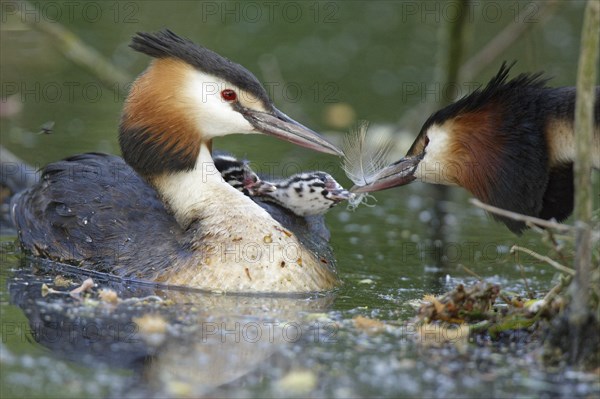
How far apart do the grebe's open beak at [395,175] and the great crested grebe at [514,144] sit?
0.80ft

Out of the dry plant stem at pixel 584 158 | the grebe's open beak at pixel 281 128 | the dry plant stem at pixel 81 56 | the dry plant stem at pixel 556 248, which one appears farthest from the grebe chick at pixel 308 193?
the dry plant stem at pixel 81 56

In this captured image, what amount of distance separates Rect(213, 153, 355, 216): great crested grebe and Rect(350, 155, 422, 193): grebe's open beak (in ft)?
1.14

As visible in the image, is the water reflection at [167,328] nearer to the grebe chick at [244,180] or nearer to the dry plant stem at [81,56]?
the grebe chick at [244,180]

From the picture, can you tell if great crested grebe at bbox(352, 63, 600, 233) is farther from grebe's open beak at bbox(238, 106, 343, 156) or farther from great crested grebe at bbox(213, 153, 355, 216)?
great crested grebe at bbox(213, 153, 355, 216)

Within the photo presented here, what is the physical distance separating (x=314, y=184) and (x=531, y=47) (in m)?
3.72

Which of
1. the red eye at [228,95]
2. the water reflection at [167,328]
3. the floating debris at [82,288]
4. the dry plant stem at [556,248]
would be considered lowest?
the water reflection at [167,328]

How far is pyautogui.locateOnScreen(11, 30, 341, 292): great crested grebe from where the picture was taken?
7359 mm

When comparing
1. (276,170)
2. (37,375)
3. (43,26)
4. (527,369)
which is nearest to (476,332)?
(527,369)

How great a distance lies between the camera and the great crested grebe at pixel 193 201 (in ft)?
24.1

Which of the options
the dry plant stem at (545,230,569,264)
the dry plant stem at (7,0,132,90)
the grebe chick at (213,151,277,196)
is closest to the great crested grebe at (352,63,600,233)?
the dry plant stem at (545,230,569,264)

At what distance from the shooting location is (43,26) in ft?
35.1

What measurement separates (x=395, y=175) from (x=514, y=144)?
0.99 metres

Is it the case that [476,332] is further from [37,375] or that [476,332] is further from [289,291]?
[37,375]

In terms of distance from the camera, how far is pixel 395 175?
24.9ft
